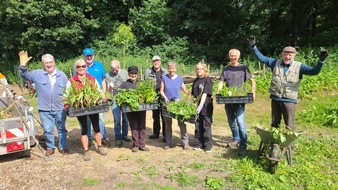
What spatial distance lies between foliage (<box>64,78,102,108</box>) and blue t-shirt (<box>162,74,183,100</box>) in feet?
4.24

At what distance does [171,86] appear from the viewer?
5594 millimetres

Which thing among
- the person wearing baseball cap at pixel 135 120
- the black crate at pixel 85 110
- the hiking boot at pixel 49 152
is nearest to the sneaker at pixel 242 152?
the person wearing baseball cap at pixel 135 120

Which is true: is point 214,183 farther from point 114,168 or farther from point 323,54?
point 323,54

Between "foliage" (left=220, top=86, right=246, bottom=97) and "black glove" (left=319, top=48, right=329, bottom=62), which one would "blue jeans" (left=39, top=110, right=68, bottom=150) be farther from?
"black glove" (left=319, top=48, right=329, bottom=62)

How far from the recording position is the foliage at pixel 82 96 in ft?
15.9

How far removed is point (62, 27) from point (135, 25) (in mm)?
4442

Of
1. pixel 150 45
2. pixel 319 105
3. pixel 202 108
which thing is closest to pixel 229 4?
pixel 150 45

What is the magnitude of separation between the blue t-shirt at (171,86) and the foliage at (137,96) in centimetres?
38

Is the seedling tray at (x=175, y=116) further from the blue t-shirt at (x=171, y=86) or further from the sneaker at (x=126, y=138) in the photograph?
the sneaker at (x=126, y=138)

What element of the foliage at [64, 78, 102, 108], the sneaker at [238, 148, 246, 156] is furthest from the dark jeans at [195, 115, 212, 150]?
the foliage at [64, 78, 102, 108]

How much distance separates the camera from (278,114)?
5133 mm

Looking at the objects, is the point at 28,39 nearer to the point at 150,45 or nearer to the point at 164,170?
the point at 150,45

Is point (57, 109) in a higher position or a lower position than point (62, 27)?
lower

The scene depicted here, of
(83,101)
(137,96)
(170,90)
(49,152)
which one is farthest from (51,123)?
(170,90)
